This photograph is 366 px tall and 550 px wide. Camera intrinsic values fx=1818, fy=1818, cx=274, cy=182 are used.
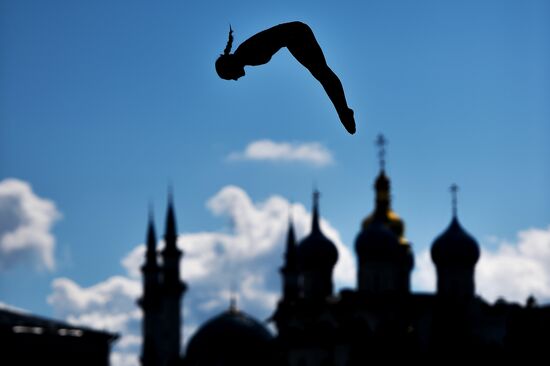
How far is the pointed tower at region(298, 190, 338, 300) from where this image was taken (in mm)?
116250

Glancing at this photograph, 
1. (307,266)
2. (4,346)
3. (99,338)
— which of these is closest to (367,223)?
(307,266)

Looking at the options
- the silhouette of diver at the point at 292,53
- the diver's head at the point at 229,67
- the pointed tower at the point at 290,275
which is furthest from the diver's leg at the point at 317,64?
the pointed tower at the point at 290,275

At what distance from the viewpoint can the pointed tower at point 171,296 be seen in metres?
126

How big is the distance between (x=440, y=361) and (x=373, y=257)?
33.8 feet

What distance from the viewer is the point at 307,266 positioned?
11712 centimetres

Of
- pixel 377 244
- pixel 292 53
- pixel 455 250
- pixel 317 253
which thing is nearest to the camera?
pixel 292 53

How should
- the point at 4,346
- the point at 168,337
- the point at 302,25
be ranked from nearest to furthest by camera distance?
1. the point at 302,25
2. the point at 4,346
3. the point at 168,337

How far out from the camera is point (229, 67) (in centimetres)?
858

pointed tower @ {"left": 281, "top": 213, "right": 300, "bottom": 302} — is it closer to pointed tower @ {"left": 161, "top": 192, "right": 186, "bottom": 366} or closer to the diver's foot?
pointed tower @ {"left": 161, "top": 192, "right": 186, "bottom": 366}

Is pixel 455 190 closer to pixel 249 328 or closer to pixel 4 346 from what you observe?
pixel 249 328

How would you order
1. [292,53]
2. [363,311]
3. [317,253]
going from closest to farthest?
[292,53]
[363,311]
[317,253]

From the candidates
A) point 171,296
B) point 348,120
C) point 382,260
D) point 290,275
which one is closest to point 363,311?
point 382,260

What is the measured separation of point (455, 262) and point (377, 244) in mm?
4820

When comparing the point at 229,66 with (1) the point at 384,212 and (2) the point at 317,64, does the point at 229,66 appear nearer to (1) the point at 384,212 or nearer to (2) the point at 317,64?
(2) the point at 317,64
